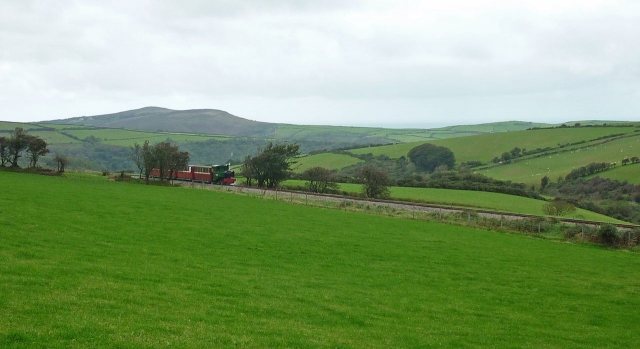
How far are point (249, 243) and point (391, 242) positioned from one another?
9153mm

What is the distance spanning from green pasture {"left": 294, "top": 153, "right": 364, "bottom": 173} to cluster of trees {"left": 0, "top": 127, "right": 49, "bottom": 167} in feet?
201

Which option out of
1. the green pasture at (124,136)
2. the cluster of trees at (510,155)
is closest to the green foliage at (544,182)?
the cluster of trees at (510,155)

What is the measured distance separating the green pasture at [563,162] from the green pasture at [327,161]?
1253 inches

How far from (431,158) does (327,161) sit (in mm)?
25589

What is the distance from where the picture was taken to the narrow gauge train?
223 ft

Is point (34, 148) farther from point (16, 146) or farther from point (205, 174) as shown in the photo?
point (205, 174)

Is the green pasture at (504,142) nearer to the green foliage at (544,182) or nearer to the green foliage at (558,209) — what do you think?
the green foliage at (544,182)

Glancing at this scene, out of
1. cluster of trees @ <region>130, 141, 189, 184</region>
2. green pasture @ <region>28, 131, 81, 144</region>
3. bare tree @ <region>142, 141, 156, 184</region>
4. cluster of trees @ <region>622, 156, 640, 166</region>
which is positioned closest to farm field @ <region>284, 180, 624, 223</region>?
cluster of trees @ <region>130, 141, 189, 184</region>

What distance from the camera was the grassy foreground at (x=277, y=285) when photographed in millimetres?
10594

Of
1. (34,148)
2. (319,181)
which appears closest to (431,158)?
(319,181)

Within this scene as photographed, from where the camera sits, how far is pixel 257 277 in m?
17.2

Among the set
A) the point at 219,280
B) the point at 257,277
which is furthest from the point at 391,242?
the point at 219,280

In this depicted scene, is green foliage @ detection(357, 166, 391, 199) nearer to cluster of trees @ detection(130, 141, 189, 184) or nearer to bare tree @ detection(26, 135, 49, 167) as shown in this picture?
cluster of trees @ detection(130, 141, 189, 184)

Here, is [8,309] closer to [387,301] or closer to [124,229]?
[387,301]
